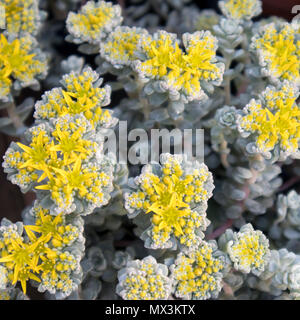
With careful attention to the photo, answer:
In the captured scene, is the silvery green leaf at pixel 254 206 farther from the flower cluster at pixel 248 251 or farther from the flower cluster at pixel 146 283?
the flower cluster at pixel 146 283

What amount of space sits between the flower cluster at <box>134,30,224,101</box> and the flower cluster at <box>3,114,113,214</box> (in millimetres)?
231

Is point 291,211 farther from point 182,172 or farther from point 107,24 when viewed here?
point 107,24

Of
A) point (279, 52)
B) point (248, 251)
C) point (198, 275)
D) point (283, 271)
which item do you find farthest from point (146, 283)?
point (279, 52)

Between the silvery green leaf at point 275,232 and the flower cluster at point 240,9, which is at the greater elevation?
the flower cluster at point 240,9

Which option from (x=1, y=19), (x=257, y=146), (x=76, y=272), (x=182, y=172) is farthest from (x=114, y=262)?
(x=1, y=19)

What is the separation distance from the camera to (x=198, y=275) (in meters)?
1.11

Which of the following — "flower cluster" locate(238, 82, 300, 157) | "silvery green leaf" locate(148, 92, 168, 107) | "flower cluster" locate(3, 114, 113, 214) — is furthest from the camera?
"silvery green leaf" locate(148, 92, 168, 107)

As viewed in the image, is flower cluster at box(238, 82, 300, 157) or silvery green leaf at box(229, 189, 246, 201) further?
silvery green leaf at box(229, 189, 246, 201)

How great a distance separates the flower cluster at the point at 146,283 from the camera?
103 cm

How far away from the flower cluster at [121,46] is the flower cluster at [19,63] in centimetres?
22

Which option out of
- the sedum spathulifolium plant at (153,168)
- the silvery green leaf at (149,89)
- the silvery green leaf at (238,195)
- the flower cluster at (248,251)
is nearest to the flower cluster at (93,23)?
the sedum spathulifolium plant at (153,168)

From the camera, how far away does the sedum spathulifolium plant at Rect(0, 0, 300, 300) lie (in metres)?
1.06

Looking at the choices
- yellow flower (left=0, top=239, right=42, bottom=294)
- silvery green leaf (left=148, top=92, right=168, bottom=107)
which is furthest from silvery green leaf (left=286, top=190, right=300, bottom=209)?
yellow flower (left=0, top=239, right=42, bottom=294)

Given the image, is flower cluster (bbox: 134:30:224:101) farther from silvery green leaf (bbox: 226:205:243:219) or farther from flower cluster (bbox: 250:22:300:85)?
silvery green leaf (bbox: 226:205:243:219)
